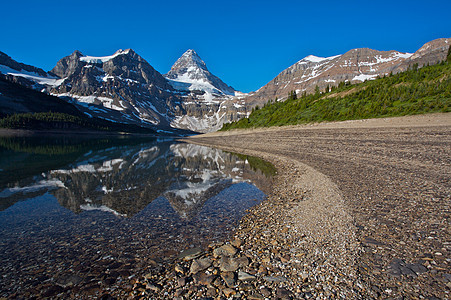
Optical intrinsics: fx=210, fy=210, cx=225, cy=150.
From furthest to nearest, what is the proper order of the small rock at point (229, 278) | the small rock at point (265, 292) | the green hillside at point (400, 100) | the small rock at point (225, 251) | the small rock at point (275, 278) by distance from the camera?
the green hillside at point (400, 100), the small rock at point (225, 251), the small rock at point (229, 278), the small rock at point (275, 278), the small rock at point (265, 292)

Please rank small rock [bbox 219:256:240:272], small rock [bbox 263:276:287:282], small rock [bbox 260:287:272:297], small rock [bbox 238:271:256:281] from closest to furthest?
small rock [bbox 260:287:272:297]
small rock [bbox 263:276:287:282]
small rock [bbox 238:271:256:281]
small rock [bbox 219:256:240:272]

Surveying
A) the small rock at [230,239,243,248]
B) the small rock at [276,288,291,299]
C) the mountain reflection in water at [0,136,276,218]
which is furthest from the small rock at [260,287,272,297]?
the mountain reflection in water at [0,136,276,218]

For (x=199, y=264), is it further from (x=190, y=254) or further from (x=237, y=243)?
(x=237, y=243)

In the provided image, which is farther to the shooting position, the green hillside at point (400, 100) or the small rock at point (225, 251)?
the green hillside at point (400, 100)

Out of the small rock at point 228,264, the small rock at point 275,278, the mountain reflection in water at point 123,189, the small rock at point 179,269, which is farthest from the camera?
the mountain reflection in water at point 123,189

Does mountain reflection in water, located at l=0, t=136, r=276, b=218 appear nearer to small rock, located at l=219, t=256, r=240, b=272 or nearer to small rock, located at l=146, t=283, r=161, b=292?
small rock, located at l=219, t=256, r=240, b=272

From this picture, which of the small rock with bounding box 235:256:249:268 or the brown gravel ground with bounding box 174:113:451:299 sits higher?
the brown gravel ground with bounding box 174:113:451:299

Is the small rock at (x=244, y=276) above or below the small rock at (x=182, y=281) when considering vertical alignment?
above

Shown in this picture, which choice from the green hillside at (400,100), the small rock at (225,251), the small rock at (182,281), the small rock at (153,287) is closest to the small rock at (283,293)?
the small rock at (225,251)

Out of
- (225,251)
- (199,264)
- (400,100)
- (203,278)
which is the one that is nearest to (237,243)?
(225,251)

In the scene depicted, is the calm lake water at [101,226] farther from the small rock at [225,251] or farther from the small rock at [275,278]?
the small rock at [275,278]

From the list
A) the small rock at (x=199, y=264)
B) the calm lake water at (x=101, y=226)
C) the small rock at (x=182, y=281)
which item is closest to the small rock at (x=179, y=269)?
the small rock at (x=199, y=264)

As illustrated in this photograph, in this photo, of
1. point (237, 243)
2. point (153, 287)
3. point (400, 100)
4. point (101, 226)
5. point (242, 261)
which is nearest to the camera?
point (153, 287)

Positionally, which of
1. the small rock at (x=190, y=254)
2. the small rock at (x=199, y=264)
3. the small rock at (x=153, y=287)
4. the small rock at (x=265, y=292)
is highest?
the small rock at (x=265, y=292)
